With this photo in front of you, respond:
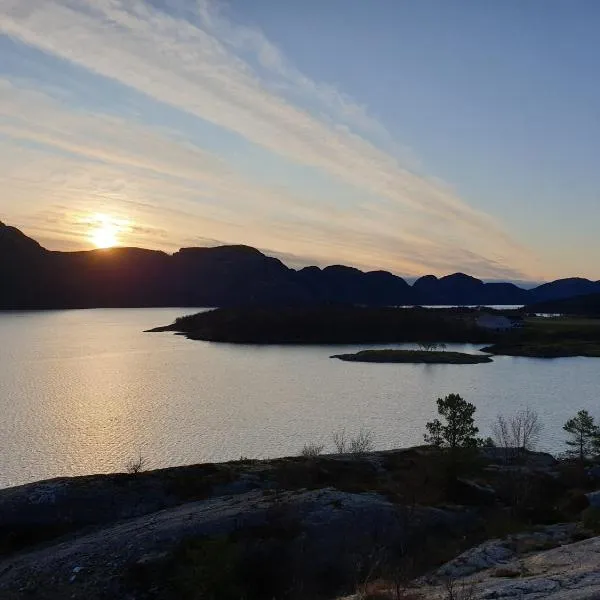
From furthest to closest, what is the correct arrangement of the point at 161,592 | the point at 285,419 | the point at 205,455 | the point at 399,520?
the point at 285,419 < the point at 205,455 < the point at 399,520 < the point at 161,592

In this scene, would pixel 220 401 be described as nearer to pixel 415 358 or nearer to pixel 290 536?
pixel 290 536

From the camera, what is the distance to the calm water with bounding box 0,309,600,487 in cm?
6369

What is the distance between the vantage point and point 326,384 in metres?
113

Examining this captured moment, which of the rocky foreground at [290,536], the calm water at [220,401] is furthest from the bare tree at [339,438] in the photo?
the rocky foreground at [290,536]

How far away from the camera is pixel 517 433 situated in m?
62.8

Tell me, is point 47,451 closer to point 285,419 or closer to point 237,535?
point 285,419

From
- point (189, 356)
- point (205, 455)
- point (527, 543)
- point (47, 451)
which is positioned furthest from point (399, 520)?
point (189, 356)

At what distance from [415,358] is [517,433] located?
94.7 metres

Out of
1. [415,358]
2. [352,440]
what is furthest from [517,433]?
[415,358]

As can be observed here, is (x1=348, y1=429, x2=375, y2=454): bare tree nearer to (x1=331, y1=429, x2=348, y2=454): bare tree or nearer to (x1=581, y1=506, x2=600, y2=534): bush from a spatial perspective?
(x1=331, y1=429, x2=348, y2=454): bare tree

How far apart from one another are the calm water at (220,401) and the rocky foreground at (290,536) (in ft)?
67.3

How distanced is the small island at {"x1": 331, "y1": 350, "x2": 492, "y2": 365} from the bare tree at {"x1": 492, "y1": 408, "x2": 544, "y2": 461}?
66748 mm

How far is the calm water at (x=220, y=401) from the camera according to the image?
63688 mm

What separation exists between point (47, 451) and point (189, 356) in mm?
97881
